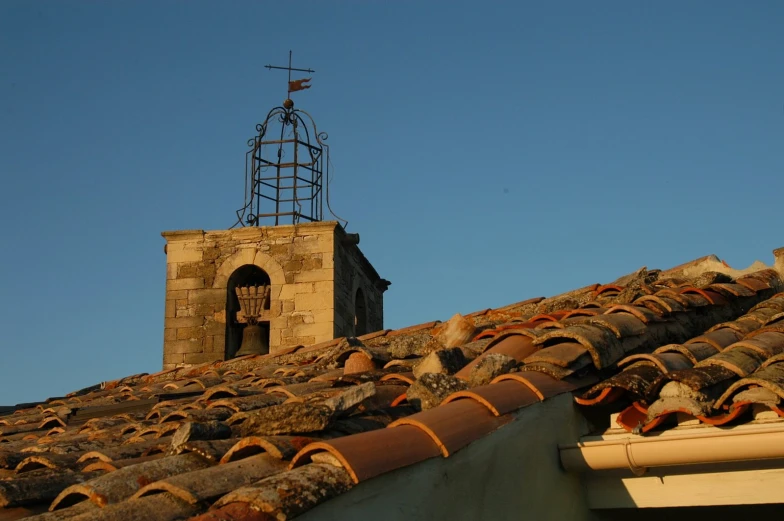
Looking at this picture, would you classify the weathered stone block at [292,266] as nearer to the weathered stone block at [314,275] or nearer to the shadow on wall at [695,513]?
the weathered stone block at [314,275]

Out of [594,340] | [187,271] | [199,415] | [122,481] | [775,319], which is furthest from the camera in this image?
[187,271]

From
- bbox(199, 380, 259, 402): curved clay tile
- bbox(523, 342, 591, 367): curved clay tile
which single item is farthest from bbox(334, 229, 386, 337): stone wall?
bbox(523, 342, 591, 367): curved clay tile

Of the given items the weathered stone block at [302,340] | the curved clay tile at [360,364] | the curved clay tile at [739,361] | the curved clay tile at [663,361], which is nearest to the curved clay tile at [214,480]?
the curved clay tile at [663,361]

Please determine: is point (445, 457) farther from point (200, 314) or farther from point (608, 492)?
point (200, 314)

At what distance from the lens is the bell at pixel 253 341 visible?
40.0 ft

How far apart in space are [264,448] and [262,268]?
A: 9697 mm

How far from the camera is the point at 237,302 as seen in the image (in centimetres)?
1265

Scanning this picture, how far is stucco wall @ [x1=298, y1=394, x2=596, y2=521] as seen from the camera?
256cm

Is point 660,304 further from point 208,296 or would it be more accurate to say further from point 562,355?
point 208,296

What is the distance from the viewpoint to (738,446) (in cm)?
314

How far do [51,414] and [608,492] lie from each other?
4.36 m

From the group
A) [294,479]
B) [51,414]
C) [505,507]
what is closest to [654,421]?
[505,507]

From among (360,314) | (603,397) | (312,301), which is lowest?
(603,397)

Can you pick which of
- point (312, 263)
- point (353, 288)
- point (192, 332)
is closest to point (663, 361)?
point (312, 263)
